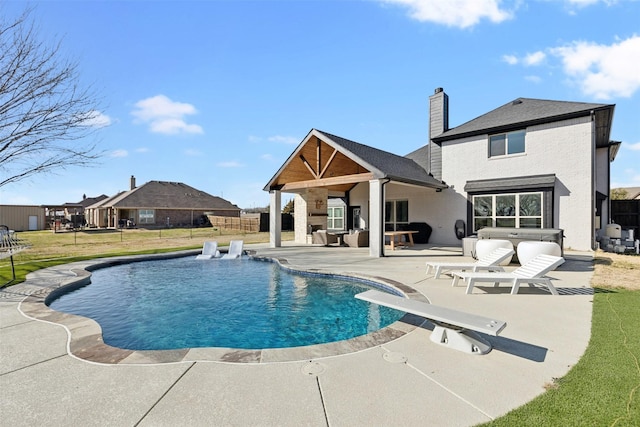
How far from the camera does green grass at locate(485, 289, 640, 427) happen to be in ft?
7.87

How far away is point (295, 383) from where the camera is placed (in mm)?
3049

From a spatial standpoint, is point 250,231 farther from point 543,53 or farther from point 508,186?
point 543,53

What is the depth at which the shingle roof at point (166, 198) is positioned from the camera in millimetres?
38062

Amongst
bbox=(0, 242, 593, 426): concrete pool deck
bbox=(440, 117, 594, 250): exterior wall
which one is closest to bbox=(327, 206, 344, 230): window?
bbox=(440, 117, 594, 250): exterior wall

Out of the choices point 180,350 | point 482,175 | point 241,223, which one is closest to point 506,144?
point 482,175

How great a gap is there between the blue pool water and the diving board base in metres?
1.63

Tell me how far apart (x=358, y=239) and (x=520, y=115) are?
9838mm

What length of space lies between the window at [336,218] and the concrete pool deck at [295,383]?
1678 cm

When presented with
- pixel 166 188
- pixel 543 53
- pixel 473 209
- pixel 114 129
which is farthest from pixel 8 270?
pixel 166 188

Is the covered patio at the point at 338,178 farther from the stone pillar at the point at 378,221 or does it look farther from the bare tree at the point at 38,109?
the bare tree at the point at 38,109

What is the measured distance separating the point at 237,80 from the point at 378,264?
10276 mm

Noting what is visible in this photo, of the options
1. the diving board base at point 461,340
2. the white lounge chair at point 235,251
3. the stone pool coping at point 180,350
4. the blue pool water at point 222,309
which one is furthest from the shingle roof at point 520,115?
the diving board base at point 461,340

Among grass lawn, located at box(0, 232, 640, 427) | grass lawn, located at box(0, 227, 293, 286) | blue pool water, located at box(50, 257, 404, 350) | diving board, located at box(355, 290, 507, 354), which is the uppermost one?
diving board, located at box(355, 290, 507, 354)

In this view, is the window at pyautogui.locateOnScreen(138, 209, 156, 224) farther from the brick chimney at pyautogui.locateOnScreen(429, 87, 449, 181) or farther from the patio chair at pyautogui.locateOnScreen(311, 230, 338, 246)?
the brick chimney at pyautogui.locateOnScreen(429, 87, 449, 181)
